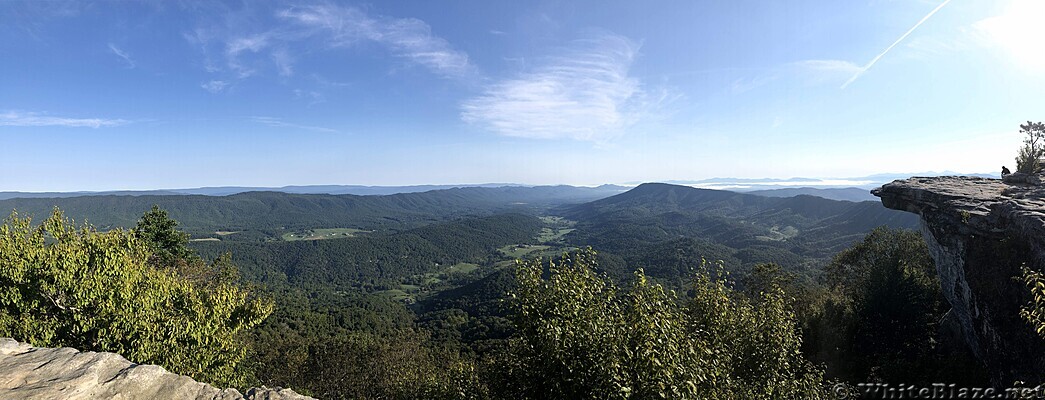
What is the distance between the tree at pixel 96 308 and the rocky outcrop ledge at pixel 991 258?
3441 centimetres

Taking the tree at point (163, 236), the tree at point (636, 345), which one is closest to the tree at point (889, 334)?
the tree at point (636, 345)

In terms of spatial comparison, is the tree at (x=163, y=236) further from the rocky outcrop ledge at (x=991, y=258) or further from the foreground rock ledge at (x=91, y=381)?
the rocky outcrop ledge at (x=991, y=258)

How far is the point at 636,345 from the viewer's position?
31.4ft

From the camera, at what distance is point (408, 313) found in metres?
152

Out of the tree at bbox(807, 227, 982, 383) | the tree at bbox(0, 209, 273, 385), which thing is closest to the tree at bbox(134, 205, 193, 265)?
the tree at bbox(0, 209, 273, 385)

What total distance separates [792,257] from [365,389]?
22821cm

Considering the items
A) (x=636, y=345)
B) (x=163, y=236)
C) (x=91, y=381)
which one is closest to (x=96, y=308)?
(x=91, y=381)

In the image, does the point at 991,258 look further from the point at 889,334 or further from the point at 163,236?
the point at 163,236

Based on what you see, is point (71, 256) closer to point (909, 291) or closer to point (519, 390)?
point (519, 390)

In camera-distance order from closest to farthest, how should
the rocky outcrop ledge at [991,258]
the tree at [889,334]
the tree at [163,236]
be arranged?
the rocky outcrop ledge at [991,258] → the tree at [889,334] → the tree at [163,236]

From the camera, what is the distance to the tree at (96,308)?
42.8ft

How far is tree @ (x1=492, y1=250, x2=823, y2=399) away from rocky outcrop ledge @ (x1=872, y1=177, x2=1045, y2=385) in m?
14.3

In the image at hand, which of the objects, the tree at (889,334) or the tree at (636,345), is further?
the tree at (889,334)

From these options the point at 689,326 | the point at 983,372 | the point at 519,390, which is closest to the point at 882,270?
the point at 983,372
